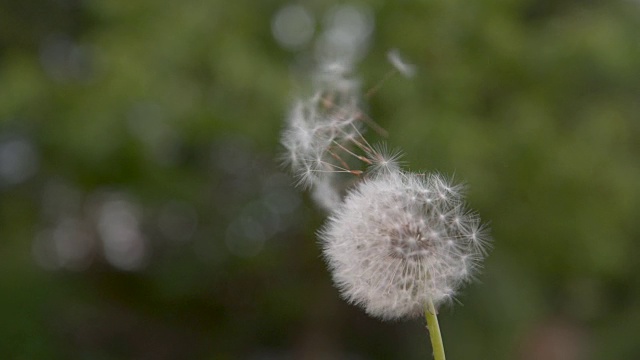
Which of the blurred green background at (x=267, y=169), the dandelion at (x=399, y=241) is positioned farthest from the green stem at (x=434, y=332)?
the blurred green background at (x=267, y=169)

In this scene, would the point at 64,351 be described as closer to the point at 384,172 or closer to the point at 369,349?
the point at 369,349

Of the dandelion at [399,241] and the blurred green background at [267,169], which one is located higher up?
the blurred green background at [267,169]

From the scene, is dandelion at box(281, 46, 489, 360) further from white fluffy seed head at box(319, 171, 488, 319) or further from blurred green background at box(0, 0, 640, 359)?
blurred green background at box(0, 0, 640, 359)

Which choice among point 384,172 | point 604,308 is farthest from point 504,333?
point 384,172

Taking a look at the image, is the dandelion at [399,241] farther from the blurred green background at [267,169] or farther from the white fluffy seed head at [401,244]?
the blurred green background at [267,169]

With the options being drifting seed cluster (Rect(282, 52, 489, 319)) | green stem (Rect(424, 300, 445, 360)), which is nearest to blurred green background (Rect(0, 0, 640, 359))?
drifting seed cluster (Rect(282, 52, 489, 319))

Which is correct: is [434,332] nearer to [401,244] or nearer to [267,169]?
[401,244]
